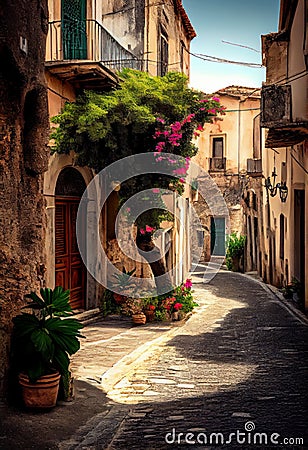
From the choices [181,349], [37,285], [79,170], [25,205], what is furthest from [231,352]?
[79,170]

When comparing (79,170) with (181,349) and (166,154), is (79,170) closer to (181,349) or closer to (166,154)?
(166,154)

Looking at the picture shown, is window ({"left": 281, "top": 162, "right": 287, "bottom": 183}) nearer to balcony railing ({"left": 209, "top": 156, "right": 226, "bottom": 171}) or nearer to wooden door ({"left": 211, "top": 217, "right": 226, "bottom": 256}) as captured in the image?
balcony railing ({"left": 209, "top": 156, "right": 226, "bottom": 171})

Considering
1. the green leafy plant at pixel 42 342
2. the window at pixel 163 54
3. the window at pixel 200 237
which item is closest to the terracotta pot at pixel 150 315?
the green leafy plant at pixel 42 342

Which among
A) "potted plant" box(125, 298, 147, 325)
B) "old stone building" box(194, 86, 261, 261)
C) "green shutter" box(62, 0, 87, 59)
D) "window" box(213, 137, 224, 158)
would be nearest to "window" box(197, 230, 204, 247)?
"old stone building" box(194, 86, 261, 261)

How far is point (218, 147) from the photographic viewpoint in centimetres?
3541

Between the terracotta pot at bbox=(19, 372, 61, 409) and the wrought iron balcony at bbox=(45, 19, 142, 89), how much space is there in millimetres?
6877

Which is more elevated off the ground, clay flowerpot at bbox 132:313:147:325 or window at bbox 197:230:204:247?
window at bbox 197:230:204:247

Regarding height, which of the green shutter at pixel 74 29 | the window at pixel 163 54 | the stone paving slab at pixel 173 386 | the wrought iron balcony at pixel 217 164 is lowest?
the stone paving slab at pixel 173 386

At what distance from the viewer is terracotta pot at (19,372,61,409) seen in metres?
6.32

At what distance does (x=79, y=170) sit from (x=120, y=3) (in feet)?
17.9

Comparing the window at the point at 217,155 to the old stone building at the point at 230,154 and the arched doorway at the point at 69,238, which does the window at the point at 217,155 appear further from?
the arched doorway at the point at 69,238

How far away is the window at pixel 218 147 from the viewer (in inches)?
1390

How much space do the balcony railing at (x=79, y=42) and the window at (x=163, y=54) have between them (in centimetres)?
408

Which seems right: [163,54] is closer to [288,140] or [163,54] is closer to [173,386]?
[288,140]
